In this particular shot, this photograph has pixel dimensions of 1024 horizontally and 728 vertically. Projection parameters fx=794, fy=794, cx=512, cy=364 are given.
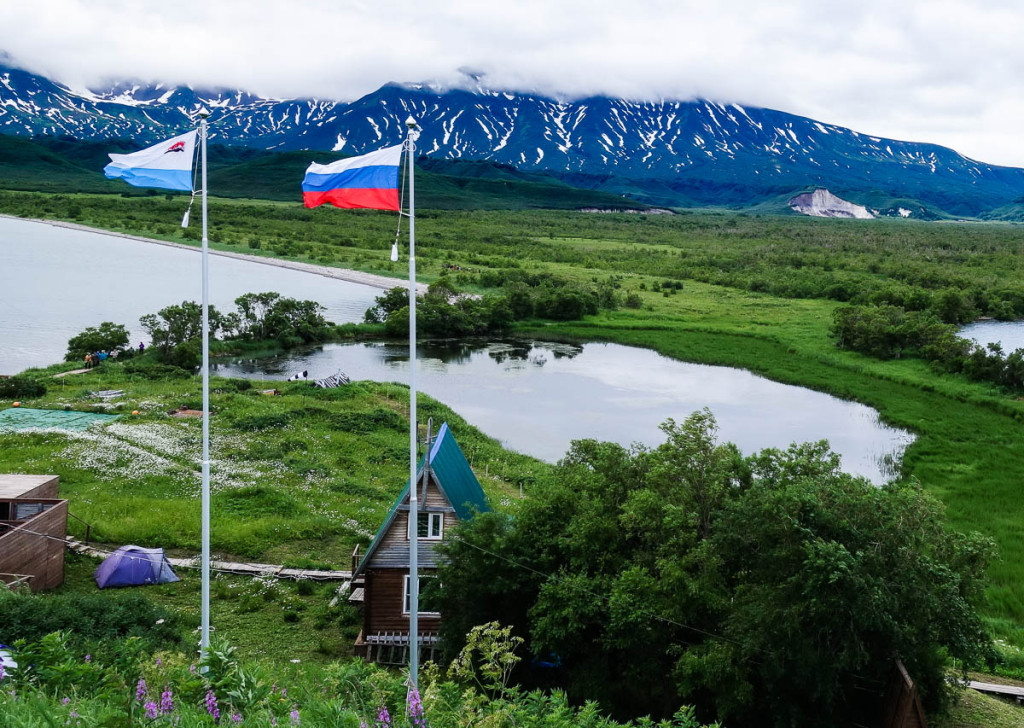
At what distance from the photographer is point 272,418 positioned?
1766 inches

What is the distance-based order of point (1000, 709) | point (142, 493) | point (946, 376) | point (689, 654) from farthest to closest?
1. point (946, 376)
2. point (142, 493)
3. point (1000, 709)
4. point (689, 654)

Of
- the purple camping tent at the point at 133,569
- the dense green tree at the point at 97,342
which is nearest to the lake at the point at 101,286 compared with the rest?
the dense green tree at the point at 97,342

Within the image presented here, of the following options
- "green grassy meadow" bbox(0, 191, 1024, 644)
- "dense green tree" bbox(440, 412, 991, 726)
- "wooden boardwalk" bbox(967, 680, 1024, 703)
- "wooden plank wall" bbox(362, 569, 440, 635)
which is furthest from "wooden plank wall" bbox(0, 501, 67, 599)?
"wooden boardwalk" bbox(967, 680, 1024, 703)

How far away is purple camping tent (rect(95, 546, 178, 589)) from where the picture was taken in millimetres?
24578

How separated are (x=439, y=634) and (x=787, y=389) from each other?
46.2 m

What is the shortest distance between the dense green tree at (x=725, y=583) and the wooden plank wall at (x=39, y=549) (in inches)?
486

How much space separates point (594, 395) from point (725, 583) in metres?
39.8

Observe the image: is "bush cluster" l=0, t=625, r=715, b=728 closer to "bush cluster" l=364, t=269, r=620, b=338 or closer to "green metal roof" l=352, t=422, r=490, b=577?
"green metal roof" l=352, t=422, r=490, b=577

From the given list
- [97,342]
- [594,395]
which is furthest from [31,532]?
[97,342]

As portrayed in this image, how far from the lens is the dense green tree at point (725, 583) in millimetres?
16203

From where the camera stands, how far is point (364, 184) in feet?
51.6

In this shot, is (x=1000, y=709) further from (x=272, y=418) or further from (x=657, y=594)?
(x=272, y=418)

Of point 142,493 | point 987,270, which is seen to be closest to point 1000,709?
point 142,493

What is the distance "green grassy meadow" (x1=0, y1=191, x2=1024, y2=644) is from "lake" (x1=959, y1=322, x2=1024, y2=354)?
601 centimetres
